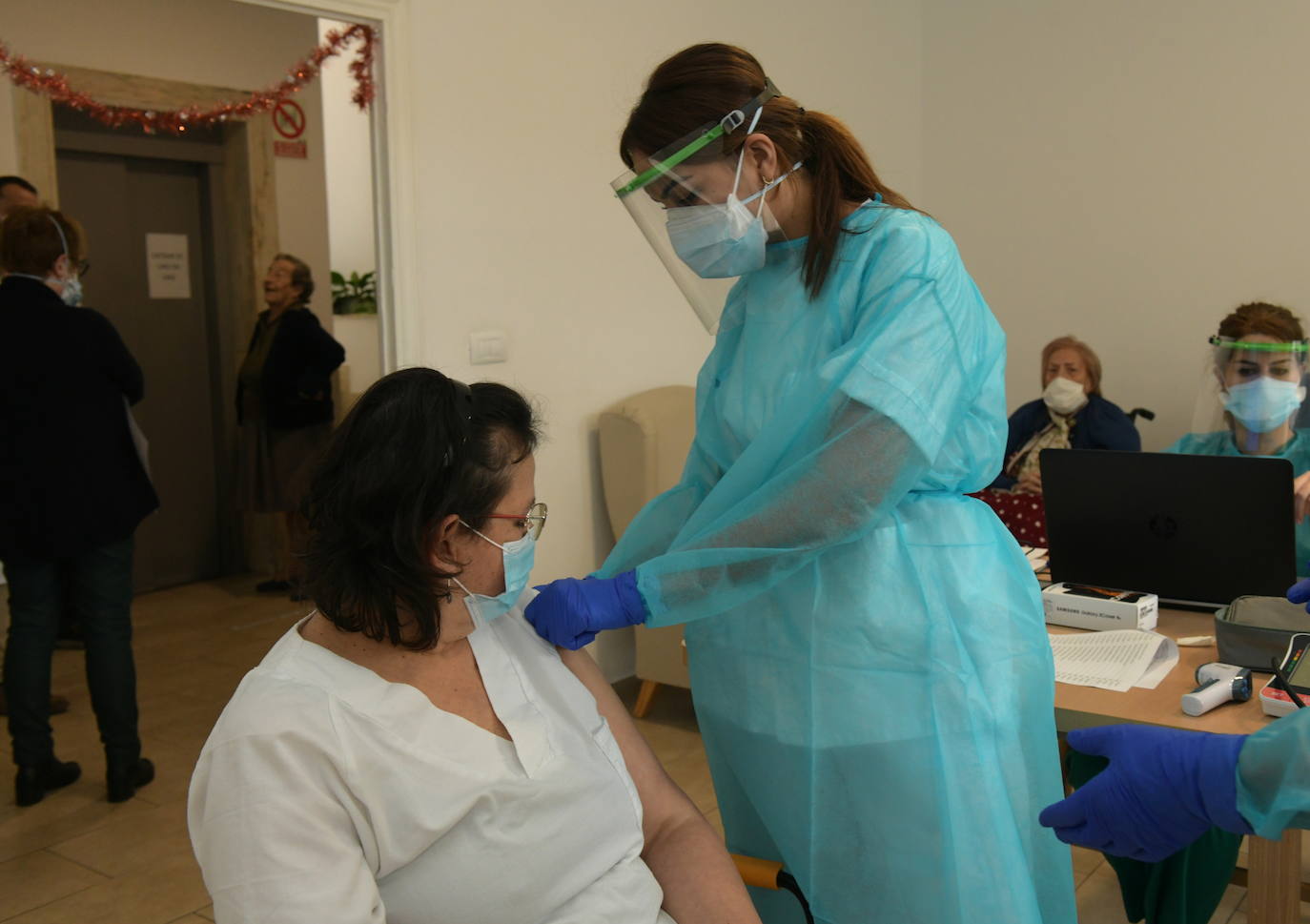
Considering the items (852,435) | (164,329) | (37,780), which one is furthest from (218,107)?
(852,435)

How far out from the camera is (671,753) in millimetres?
3494

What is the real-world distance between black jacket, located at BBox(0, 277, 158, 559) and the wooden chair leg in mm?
1565

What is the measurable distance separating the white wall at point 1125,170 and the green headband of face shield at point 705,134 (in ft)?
10.7

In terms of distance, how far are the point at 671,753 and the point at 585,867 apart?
2.24 meters

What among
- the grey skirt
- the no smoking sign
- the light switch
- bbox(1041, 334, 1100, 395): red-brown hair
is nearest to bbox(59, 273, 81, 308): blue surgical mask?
the light switch

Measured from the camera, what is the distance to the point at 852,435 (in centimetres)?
140

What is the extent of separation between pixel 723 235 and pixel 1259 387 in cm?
145

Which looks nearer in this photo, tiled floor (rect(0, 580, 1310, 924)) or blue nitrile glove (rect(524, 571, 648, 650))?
blue nitrile glove (rect(524, 571, 648, 650))

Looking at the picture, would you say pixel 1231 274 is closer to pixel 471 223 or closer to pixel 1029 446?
pixel 1029 446

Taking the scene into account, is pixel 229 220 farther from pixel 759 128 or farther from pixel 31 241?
pixel 759 128

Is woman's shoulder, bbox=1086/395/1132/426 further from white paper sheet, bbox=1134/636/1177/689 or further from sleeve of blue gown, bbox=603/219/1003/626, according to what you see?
sleeve of blue gown, bbox=603/219/1003/626

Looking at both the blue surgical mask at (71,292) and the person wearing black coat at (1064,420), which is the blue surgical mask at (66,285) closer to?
the blue surgical mask at (71,292)

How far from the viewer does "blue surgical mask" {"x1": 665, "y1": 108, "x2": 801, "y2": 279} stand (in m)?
1.54

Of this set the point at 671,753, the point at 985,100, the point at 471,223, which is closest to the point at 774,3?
the point at 985,100
